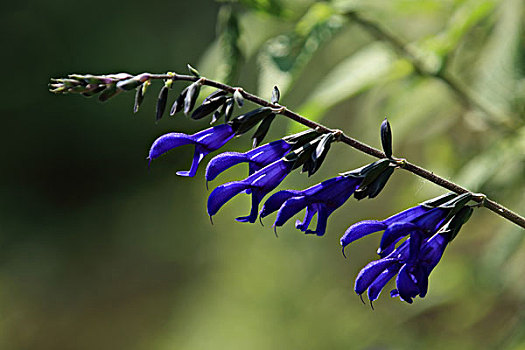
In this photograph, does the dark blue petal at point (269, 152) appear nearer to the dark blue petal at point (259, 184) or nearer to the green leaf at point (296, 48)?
the dark blue petal at point (259, 184)

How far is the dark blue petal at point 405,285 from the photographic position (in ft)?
1.55

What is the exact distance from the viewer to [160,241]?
3.17 m

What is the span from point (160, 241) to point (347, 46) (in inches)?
68.8

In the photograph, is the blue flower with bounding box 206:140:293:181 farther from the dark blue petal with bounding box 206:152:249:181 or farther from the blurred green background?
the blurred green background

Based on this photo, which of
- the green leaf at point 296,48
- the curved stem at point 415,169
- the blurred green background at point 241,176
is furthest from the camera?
the blurred green background at point 241,176

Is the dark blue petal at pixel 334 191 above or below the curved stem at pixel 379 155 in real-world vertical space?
below

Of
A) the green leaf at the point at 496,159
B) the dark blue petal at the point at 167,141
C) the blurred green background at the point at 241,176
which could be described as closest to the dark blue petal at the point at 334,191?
the dark blue petal at the point at 167,141

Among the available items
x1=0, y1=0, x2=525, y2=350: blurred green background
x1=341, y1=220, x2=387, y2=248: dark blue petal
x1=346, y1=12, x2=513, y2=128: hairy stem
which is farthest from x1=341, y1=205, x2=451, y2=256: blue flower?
x1=346, y1=12, x2=513, y2=128: hairy stem

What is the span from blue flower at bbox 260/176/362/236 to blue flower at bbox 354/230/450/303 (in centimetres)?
5

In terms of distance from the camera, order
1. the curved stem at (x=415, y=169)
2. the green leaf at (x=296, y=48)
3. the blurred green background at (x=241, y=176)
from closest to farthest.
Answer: the curved stem at (x=415, y=169) → the green leaf at (x=296, y=48) → the blurred green background at (x=241, y=176)

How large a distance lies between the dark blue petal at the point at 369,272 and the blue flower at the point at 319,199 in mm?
48

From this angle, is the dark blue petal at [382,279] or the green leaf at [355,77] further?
the green leaf at [355,77]

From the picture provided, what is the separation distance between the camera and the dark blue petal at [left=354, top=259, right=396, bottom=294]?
1.60ft

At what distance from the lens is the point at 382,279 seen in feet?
1.68
